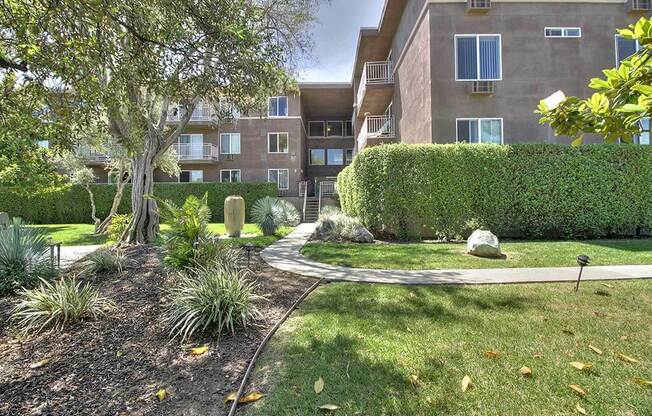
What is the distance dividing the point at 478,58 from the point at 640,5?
636 centimetres

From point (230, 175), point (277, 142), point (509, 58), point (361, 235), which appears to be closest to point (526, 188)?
point (361, 235)

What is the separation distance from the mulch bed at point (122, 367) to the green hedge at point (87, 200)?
19.0m

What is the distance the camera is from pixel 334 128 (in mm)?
33875

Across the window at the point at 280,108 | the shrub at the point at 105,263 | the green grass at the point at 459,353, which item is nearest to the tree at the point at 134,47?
the shrub at the point at 105,263

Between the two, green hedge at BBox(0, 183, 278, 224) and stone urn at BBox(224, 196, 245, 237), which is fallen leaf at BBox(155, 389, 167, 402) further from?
green hedge at BBox(0, 183, 278, 224)

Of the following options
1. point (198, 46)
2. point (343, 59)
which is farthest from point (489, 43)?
point (198, 46)

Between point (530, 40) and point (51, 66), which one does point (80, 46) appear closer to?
point (51, 66)

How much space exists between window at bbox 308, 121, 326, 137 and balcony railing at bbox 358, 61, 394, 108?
49.4ft

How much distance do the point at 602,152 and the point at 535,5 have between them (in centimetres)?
652

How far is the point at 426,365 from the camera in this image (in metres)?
2.93

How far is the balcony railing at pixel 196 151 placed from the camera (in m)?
25.8

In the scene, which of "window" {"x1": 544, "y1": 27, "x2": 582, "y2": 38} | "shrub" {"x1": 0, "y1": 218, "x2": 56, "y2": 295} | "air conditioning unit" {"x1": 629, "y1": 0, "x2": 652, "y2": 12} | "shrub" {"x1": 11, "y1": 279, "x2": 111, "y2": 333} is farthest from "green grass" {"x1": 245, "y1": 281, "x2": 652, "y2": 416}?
"air conditioning unit" {"x1": 629, "y1": 0, "x2": 652, "y2": 12}

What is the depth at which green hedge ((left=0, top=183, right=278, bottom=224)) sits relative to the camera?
21.5 metres

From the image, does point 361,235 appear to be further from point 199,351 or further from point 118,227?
point 118,227
